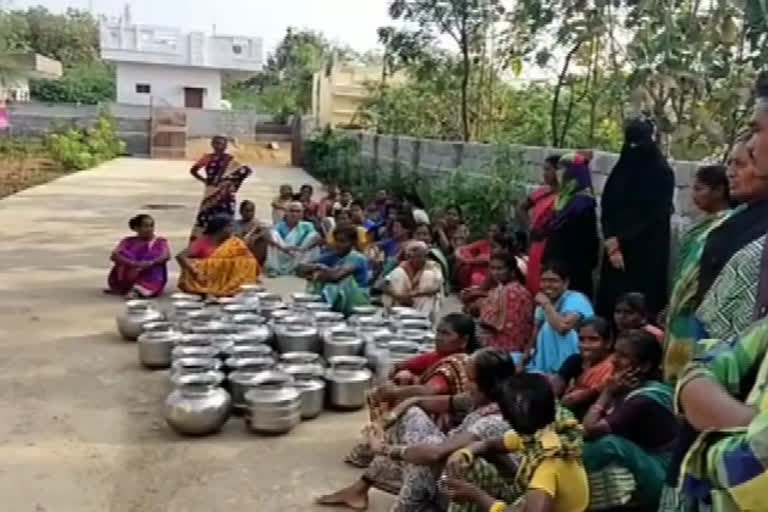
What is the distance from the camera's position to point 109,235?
35.9ft

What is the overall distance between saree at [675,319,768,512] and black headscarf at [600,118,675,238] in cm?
337

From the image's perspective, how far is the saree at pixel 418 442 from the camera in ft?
9.71

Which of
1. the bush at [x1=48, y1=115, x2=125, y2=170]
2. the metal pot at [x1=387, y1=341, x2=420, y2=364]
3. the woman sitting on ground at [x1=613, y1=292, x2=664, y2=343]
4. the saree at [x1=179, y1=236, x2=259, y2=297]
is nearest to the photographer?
the woman sitting on ground at [x1=613, y1=292, x2=664, y2=343]

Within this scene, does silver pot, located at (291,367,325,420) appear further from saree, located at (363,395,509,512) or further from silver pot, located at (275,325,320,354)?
saree, located at (363,395,509,512)

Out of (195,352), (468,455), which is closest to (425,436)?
(468,455)

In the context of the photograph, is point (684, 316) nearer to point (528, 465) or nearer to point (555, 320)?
point (528, 465)

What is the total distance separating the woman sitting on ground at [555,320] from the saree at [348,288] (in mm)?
1973

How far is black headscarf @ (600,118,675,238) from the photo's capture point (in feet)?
15.5

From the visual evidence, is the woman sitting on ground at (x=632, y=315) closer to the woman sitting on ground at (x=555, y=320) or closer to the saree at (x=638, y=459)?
the woman sitting on ground at (x=555, y=320)

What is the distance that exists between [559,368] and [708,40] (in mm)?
2595

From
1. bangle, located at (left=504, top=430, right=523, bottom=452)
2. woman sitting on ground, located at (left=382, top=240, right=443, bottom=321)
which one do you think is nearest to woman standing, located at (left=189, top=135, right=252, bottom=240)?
woman sitting on ground, located at (left=382, top=240, right=443, bottom=321)

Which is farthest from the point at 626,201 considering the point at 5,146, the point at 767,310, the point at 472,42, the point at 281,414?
the point at 5,146

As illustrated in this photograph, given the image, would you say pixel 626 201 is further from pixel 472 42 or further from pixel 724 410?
pixel 472 42

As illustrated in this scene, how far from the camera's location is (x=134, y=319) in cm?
575
